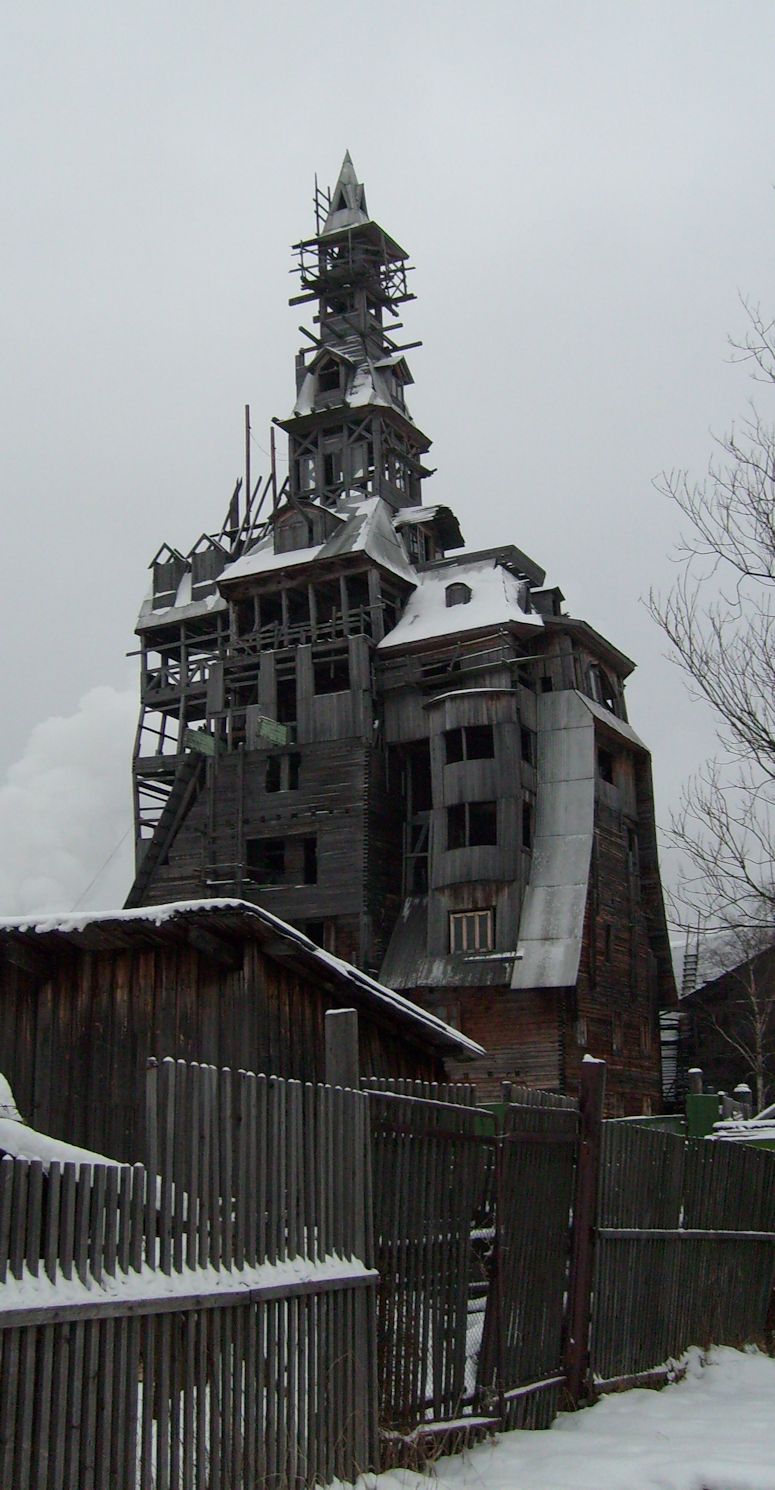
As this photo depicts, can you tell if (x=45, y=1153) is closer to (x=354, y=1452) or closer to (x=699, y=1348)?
(x=354, y=1452)

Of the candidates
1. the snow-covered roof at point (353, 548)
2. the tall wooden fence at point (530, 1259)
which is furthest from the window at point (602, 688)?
the tall wooden fence at point (530, 1259)

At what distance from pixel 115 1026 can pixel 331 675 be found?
3328 centimetres

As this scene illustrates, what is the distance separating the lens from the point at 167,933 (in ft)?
48.4

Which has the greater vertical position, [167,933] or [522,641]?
[522,641]

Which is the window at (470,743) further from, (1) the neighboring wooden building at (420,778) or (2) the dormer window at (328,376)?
(2) the dormer window at (328,376)

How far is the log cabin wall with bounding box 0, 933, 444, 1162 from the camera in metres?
15.1

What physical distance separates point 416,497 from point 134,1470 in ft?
169

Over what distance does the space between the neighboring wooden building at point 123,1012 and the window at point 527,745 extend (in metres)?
30.2

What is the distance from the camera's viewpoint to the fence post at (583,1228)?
35.3 feet

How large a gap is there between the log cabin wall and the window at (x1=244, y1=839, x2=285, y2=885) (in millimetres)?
30169

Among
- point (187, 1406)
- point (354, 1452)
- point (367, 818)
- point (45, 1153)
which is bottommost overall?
point (354, 1452)

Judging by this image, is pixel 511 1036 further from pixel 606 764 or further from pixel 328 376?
pixel 328 376

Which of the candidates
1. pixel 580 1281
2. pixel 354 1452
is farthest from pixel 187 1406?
pixel 580 1281

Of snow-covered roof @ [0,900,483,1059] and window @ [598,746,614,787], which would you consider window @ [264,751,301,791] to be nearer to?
window @ [598,746,614,787]
